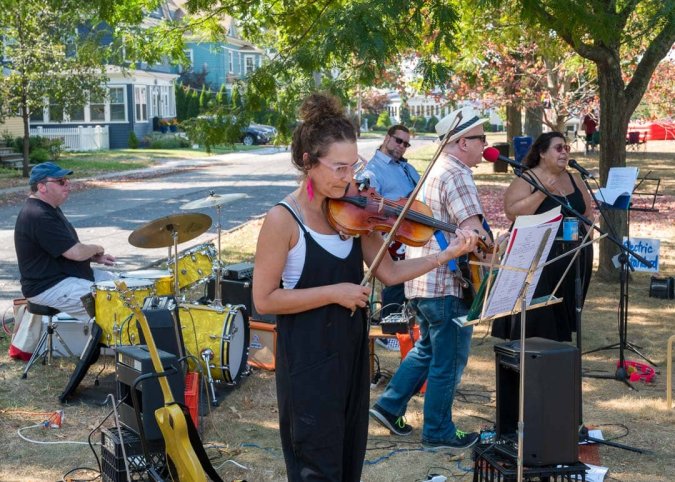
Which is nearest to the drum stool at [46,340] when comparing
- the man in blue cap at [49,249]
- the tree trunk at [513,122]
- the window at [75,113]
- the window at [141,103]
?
the man in blue cap at [49,249]

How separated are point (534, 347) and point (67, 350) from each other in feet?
14.1

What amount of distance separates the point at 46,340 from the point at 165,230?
4.55 ft

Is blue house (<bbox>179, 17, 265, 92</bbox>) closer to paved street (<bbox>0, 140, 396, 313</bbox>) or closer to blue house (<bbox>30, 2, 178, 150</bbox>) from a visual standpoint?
blue house (<bbox>30, 2, 178, 150</bbox>)

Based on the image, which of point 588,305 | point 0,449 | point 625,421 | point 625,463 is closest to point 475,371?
point 625,421

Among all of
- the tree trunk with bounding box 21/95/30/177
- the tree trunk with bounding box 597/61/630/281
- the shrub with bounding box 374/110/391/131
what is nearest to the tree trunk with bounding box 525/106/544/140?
the tree trunk with bounding box 21/95/30/177

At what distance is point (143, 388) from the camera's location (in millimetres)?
4645

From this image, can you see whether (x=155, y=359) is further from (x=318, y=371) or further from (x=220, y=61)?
(x=220, y=61)

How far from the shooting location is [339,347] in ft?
11.1

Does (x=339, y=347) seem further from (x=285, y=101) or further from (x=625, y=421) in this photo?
(x=285, y=101)

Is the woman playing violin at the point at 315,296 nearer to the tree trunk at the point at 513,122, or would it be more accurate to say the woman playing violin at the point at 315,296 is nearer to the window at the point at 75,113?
the tree trunk at the point at 513,122

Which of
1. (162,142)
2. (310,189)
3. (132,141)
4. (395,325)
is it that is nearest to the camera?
(310,189)

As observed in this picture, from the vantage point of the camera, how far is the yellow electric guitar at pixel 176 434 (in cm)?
422

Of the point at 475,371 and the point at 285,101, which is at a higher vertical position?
the point at 285,101

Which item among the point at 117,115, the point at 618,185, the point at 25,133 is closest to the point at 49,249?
the point at 618,185
